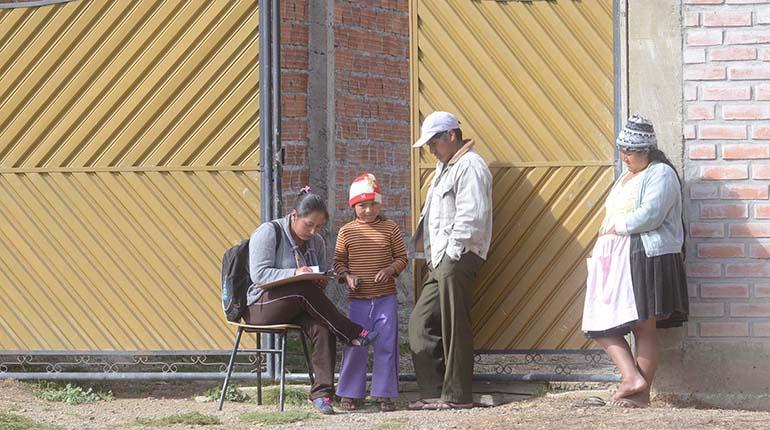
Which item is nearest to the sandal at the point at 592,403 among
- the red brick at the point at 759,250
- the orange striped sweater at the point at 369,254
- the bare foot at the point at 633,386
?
the bare foot at the point at 633,386

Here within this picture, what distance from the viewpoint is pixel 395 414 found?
7.92 meters

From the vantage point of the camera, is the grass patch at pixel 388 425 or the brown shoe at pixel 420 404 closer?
the grass patch at pixel 388 425

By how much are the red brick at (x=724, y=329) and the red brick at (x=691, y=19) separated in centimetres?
174

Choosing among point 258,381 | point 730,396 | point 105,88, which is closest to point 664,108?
point 730,396

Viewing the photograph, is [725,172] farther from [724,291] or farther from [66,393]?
[66,393]

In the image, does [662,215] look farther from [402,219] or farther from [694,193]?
[402,219]

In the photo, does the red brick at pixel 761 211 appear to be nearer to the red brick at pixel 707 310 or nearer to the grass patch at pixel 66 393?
the red brick at pixel 707 310

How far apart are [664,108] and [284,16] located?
3127mm

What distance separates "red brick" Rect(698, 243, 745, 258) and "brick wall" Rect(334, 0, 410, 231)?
124 inches

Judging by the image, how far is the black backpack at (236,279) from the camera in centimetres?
810

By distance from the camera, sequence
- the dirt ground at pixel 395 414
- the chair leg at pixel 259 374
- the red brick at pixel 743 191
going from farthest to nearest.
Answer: the chair leg at pixel 259 374 → the red brick at pixel 743 191 → the dirt ground at pixel 395 414

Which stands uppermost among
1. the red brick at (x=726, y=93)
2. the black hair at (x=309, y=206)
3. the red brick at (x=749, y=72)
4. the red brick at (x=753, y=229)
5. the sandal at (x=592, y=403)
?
the red brick at (x=749, y=72)

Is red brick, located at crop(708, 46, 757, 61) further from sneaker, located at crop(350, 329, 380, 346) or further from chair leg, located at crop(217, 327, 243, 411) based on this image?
chair leg, located at crop(217, 327, 243, 411)

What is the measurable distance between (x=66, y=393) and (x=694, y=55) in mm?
4390
